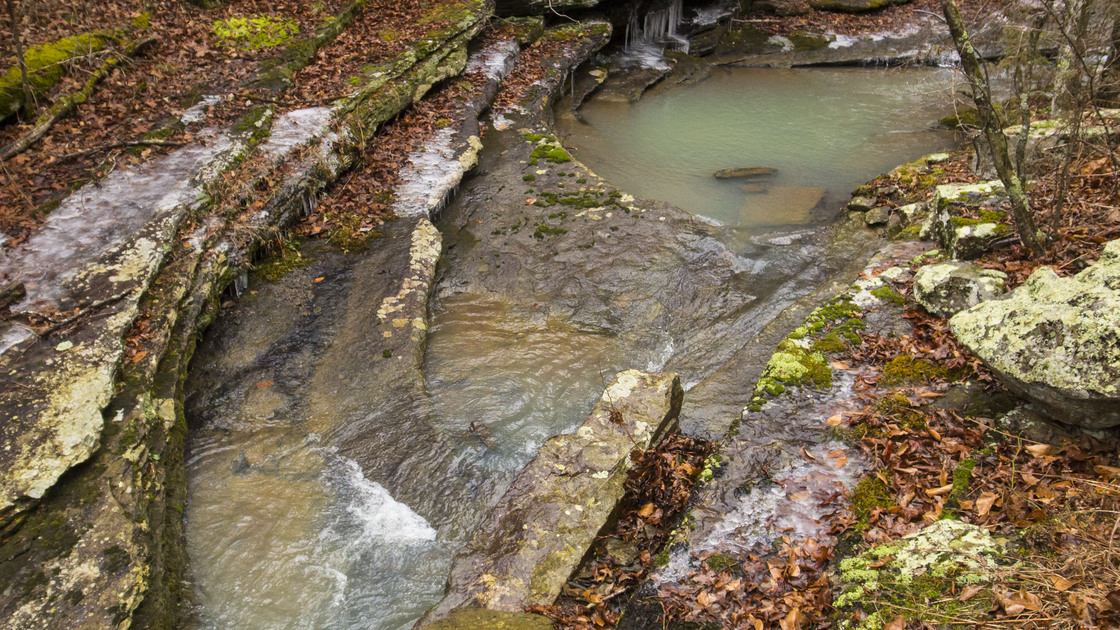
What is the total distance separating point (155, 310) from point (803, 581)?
6.48m

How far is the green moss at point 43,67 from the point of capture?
8.47 m

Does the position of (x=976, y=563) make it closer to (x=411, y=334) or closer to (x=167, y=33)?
(x=411, y=334)

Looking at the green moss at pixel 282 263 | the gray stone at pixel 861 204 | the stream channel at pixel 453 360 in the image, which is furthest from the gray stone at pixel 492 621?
the gray stone at pixel 861 204

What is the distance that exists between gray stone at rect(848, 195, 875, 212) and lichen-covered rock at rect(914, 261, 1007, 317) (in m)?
4.39

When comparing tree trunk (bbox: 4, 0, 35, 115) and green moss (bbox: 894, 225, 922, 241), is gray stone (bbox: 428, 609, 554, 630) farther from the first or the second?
tree trunk (bbox: 4, 0, 35, 115)

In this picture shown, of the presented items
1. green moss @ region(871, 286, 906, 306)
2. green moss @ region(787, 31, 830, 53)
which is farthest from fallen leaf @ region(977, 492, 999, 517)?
green moss @ region(787, 31, 830, 53)

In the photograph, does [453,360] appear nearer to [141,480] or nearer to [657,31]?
[141,480]

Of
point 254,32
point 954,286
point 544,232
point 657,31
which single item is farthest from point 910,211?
point 657,31

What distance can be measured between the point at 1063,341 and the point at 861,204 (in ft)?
21.5

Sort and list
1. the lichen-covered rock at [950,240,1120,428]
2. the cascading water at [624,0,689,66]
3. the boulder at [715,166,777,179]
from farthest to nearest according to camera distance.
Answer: the cascading water at [624,0,689,66] → the boulder at [715,166,777,179] → the lichen-covered rock at [950,240,1120,428]

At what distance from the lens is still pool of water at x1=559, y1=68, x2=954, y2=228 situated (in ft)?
36.5

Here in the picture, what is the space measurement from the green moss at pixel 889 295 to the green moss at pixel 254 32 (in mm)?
11606

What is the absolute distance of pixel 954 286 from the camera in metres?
5.23

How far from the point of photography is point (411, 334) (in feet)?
24.0
